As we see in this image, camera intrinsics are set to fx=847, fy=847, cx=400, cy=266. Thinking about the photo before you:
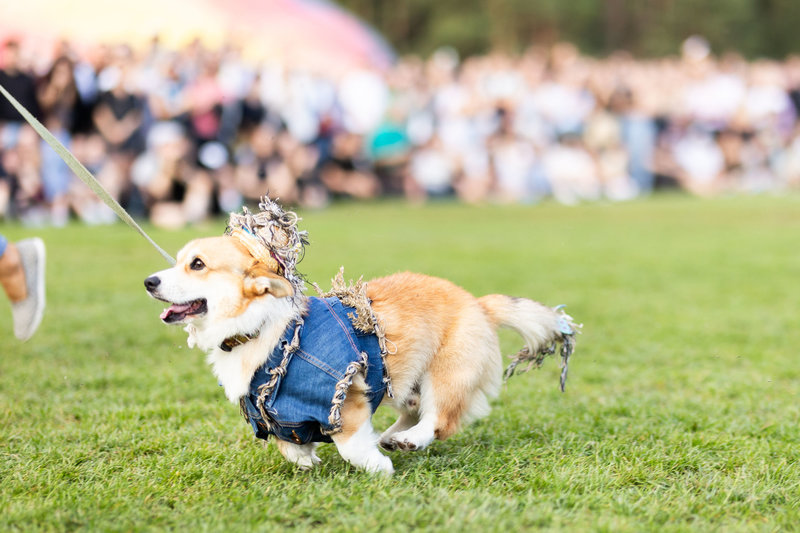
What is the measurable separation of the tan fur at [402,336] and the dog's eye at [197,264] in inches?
0.5

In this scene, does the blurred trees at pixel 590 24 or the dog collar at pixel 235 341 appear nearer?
the dog collar at pixel 235 341

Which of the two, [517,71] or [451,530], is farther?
[517,71]

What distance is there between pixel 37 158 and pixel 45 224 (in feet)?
3.80

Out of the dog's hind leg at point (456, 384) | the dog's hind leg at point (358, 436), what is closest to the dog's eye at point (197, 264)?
the dog's hind leg at point (358, 436)

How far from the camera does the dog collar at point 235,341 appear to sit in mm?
3172

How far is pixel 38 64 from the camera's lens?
1306 centimetres

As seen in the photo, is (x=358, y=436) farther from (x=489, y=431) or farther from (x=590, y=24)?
(x=590, y=24)

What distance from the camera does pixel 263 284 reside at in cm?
312

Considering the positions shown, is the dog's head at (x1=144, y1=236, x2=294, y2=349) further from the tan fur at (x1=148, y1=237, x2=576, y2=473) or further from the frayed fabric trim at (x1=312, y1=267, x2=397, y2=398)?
the frayed fabric trim at (x1=312, y1=267, x2=397, y2=398)

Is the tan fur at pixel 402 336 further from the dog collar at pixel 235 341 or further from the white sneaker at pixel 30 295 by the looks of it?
the white sneaker at pixel 30 295

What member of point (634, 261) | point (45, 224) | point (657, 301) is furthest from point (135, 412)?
point (45, 224)

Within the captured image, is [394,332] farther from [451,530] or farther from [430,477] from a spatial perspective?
[451,530]

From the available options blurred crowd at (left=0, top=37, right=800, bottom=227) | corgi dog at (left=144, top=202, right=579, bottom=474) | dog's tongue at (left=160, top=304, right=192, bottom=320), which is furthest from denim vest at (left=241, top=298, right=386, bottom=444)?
blurred crowd at (left=0, top=37, right=800, bottom=227)

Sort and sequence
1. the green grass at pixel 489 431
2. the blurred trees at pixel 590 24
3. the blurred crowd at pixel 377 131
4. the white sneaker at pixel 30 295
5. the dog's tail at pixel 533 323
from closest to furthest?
the green grass at pixel 489 431 → the dog's tail at pixel 533 323 → the white sneaker at pixel 30 295 → the blurred crowd at pixel 377 131 → the blurred trees at pixel 590 24
